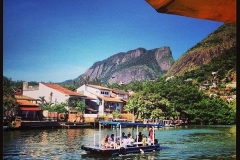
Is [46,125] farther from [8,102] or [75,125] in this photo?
[8,102]

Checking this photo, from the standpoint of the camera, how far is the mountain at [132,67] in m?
19.0

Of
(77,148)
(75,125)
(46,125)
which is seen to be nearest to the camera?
(77,148)

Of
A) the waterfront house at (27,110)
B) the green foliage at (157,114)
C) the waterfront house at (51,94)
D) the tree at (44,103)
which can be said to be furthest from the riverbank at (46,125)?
the green foliage at (157,114)

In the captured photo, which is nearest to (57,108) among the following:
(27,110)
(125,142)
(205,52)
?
(27,110)

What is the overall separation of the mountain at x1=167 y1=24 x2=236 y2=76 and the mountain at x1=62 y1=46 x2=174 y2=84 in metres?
1.85

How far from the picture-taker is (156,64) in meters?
20.0

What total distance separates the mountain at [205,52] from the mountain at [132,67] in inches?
72.8

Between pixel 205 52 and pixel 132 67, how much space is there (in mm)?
5773

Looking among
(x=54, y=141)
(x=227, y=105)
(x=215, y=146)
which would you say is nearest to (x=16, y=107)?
(x=54, y=141)

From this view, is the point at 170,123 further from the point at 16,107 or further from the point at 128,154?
the point at 128,154

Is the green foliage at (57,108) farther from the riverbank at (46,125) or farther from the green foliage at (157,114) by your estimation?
the green foliage at (157,114)

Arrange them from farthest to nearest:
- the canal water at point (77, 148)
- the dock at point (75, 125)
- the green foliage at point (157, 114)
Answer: the green foliage at point (157, 114), the dock at point (75, 125), the canal water at point (77, 148)

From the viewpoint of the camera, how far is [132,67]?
20.0 m

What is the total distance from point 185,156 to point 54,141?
4259mm
